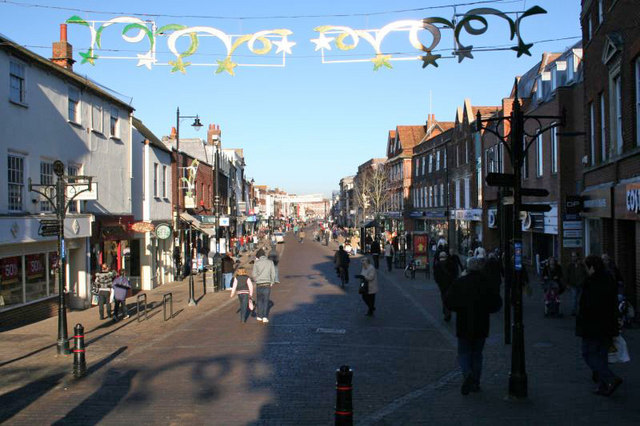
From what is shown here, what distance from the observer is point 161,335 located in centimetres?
1418

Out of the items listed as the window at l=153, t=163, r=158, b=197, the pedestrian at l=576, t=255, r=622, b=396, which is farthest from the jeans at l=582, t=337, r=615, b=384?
the window at l=153, t=163, r=158, b=197

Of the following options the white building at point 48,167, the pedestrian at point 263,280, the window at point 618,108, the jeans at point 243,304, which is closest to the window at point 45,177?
the white building at point 48,167

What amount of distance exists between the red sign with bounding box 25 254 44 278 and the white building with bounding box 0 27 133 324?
0.03 metres

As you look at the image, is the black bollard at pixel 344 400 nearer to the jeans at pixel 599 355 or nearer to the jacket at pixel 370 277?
the jeans at pixel 599 355

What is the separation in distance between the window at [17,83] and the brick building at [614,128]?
15.5 metres

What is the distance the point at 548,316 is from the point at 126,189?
17115 mm

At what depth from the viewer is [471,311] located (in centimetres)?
817

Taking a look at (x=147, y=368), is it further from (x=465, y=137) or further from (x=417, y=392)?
(x=465, y=137)

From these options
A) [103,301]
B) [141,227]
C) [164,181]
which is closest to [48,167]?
[103,301]

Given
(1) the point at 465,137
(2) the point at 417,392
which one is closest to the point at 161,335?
(2) the point at 417,392

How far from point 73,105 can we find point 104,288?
6.45 meters

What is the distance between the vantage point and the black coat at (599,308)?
8016mm

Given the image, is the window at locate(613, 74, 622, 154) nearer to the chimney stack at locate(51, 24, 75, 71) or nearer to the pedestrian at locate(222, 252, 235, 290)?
the pedestrian at locate(222, 252, 235, 290)

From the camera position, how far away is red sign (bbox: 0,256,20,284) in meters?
15.8
